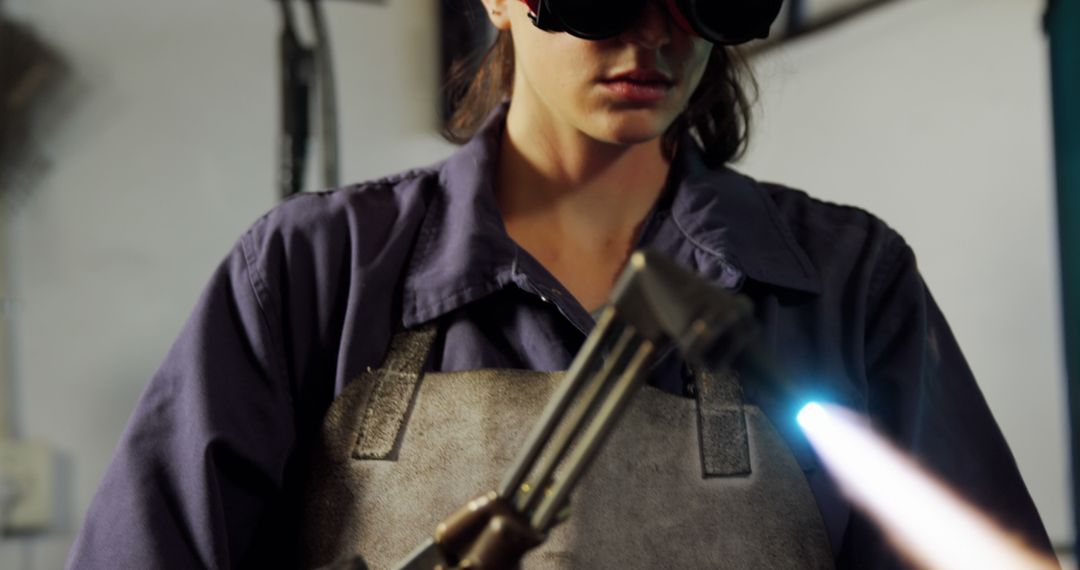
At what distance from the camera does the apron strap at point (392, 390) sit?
86cm

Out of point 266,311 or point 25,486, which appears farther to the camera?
point 25,486

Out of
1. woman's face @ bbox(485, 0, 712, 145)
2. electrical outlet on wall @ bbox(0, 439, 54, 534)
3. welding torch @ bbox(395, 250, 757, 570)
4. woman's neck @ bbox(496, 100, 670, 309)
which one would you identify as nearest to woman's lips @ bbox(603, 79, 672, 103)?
woman's face @ bbox(485, 0, 712, 145)

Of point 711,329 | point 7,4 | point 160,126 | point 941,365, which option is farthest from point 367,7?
point 711,329

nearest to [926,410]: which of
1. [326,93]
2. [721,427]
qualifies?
[721,427]

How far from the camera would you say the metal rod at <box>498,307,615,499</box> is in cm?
48

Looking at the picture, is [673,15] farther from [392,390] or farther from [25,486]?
[25,486]

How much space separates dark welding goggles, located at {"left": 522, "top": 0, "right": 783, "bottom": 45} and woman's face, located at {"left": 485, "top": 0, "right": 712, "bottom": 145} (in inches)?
0.8

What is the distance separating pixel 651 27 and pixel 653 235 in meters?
0.18

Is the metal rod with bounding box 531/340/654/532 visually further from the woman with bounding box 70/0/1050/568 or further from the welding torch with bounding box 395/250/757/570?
the woman with bounding box 70/0/1050/568

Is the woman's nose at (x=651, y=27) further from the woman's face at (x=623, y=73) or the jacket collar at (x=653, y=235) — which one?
the jacket collar at (x=653, y=235)

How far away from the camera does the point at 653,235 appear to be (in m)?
0.95

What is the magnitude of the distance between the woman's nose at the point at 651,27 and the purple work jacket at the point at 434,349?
6.5 inches

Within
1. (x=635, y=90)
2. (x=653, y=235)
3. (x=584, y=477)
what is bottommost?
(x=584, y=477)

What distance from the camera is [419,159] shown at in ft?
6.06
